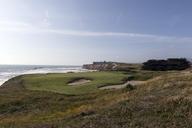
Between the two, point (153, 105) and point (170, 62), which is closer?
point (153, 105)

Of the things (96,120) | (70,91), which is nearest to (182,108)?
(96,120)

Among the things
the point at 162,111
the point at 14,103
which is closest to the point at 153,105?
the point at 162,111

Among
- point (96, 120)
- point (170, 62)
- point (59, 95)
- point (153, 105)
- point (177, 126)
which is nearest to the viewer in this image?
Result: point (177, 126)

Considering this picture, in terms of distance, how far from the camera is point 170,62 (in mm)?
114938

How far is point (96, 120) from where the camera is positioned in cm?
2458

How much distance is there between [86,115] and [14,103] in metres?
19.0

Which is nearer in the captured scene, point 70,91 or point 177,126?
point 177,126

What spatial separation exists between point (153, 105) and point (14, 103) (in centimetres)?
2222

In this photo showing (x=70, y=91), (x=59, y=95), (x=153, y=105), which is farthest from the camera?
(x=70, y=91)

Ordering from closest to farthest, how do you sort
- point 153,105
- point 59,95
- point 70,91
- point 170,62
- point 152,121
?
point 152,121, point 153,105, point 59,95, point 70,91, point 170,62

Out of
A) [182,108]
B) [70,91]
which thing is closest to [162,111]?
[182,108]

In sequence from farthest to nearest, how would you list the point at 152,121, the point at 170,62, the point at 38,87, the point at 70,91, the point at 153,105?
the point at 170,62 < the point at 38,87 < the point at 70,91 < the point at 153,105 < the point at 152,121

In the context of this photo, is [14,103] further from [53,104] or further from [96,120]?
[96,120]

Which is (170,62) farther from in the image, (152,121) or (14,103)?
(152,121)
